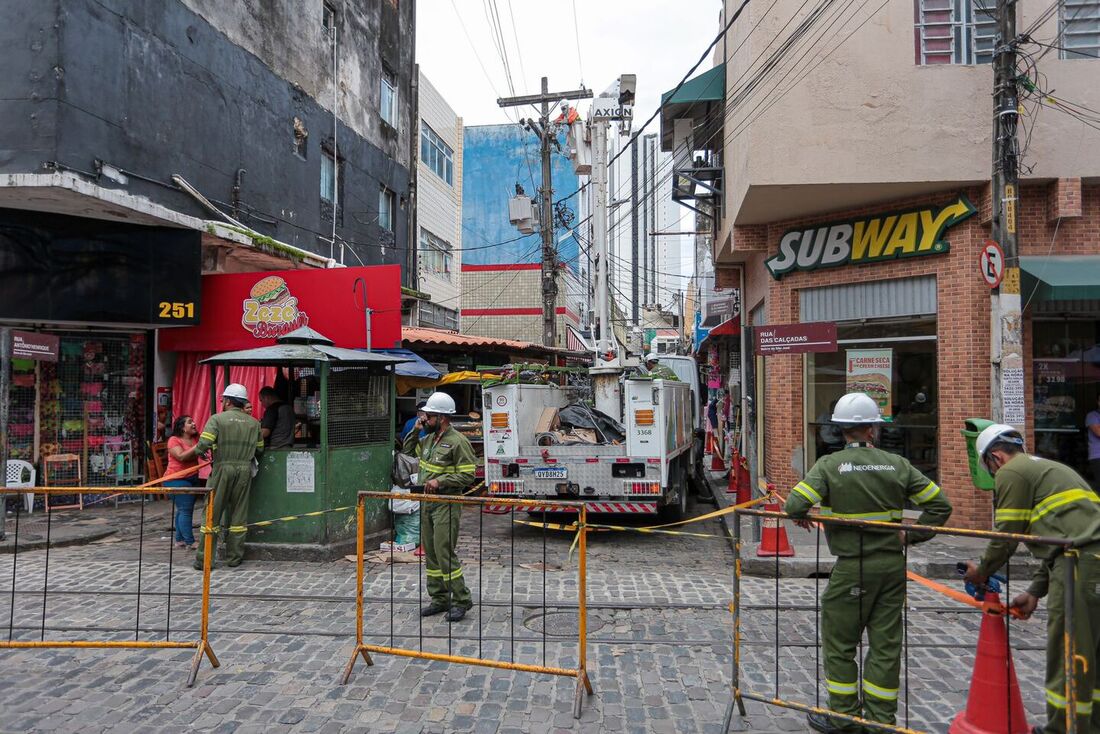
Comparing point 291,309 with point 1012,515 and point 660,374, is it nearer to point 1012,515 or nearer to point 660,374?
point 660,374

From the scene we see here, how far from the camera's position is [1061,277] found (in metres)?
9.04

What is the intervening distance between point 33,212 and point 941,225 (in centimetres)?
1305

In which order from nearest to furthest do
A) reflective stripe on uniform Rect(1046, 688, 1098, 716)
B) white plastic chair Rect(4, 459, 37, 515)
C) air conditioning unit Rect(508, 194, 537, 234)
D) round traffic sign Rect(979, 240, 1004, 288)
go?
reflective stripe on uniform Rect(1046, 688, 1098, 716) → round traffic sign Rect(979, 240, 1004, 288) → white plastic chair Rect(4, 459, 37, 515) → air conditioning unit Rect(508, 194, 537, 234)

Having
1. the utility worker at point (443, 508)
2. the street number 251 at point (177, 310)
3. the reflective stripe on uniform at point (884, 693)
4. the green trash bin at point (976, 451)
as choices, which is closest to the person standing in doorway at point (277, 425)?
the utility worker at point (443, 508)

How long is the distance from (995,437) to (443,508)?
Answer: 13.0 feet

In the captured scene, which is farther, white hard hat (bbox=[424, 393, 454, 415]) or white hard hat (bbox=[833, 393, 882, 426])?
white hard hat (bbox=[424, 393, 454, 415])

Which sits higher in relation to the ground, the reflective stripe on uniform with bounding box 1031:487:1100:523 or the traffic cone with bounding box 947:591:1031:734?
the reflective stripe on uniform with bounding box 1031:487:1100:523

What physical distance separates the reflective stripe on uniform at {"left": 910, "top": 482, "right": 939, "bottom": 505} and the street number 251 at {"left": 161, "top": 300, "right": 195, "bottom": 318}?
37.6ft

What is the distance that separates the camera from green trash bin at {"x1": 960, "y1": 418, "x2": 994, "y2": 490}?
4.39 m

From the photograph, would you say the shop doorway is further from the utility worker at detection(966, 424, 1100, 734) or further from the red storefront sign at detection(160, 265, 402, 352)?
the red storefront sign at detection(160, 265, 402, 352)

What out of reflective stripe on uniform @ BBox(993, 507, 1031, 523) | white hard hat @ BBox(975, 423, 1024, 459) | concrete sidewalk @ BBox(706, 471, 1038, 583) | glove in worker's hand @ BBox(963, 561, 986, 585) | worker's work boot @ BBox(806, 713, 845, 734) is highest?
white hard hat @ BBox(975, 423, 1024, 459)

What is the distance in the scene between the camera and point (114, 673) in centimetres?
491

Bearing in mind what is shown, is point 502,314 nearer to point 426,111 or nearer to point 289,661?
point 426,111

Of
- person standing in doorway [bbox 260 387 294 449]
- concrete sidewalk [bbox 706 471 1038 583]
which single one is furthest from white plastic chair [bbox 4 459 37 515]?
concrete sidewalk [bbox 706 471 1038 583]
